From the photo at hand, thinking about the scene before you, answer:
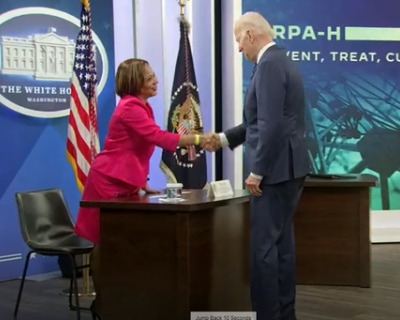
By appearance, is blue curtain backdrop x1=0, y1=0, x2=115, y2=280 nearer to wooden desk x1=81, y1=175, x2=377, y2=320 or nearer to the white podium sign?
wooden desk x1=81, y1=175, x2=377, y2=320

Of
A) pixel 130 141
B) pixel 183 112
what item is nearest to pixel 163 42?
pixel 183 112

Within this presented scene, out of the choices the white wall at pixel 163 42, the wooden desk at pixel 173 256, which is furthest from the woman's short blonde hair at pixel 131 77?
the white wall at pixel 163 42

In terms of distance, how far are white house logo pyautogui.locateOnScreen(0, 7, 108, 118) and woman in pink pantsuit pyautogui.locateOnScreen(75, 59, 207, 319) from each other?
1.90 m

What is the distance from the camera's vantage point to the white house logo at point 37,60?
204 inches

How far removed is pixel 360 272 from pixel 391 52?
2.94 m

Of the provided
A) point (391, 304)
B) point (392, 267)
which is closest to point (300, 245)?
point (391, 304)

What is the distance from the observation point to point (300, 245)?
481cm

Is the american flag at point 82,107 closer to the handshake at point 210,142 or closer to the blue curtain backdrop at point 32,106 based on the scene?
the blue curtain backdrop at point 32,106

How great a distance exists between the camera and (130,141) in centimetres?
354

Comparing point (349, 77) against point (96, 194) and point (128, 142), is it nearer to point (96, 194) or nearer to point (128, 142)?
point (128, 142)

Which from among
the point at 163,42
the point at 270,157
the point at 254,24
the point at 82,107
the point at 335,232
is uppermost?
the point at 163,42

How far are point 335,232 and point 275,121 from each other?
72.0 inches

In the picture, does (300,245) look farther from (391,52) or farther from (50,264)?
(391,52)

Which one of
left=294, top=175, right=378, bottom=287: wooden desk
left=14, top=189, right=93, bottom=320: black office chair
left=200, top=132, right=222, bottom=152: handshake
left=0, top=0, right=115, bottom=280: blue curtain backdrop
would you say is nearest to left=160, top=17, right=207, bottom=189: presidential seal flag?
left=0, top=0, right=115, bottom=280: blue curtain backdrop
